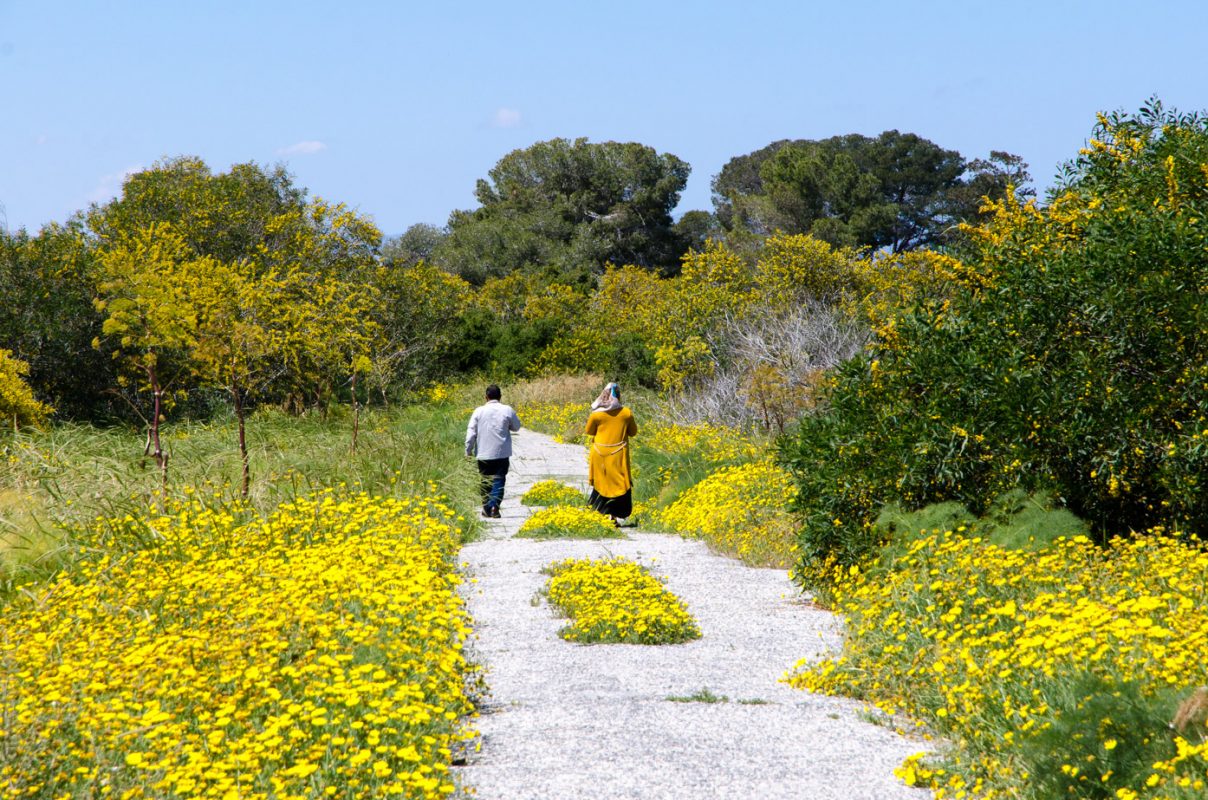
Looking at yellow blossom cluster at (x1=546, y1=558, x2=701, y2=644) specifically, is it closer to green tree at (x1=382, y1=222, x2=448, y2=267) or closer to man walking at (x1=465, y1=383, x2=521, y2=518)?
man walking at (x1=465, y1=383, x2=521, y2=518)

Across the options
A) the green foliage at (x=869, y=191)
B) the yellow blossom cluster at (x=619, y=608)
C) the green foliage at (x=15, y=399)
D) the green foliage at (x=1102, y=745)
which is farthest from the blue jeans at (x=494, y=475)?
the green foliage at (x=869, y=191)

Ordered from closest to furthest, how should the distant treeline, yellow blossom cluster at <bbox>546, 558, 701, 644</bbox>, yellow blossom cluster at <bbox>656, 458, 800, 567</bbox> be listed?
1. yellow blossom cluster at <bbox>546, 558, 701, 644</bbox>
2. yellow blossom cluster at <bbox>656, 458, 800, 567</bbox>
3. the distant treeline

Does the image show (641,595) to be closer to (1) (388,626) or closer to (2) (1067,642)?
(1) (388,626)

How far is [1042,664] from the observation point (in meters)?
4.02

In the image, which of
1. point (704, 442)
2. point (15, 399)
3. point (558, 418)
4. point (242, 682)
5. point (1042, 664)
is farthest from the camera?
point (558, 418)

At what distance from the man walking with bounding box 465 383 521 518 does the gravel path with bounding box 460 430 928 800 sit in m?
4.14

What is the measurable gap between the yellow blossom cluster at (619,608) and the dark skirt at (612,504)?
16.2ft

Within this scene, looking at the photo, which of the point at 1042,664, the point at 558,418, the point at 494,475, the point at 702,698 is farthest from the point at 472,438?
the point at 558,418

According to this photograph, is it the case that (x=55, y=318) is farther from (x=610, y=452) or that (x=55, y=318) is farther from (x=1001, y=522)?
(x=1001, y=522)

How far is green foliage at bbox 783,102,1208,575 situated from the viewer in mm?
6527

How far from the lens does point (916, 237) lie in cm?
5397

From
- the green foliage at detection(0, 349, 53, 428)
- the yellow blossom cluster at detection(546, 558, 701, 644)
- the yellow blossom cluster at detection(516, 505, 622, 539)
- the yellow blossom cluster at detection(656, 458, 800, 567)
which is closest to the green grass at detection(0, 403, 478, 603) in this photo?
the yellow blossom cluster at detection(516, 505, 622, 539)

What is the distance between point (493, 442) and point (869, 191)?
1618 inches

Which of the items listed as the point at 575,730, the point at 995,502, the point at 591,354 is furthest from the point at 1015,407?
the point at 591,354
